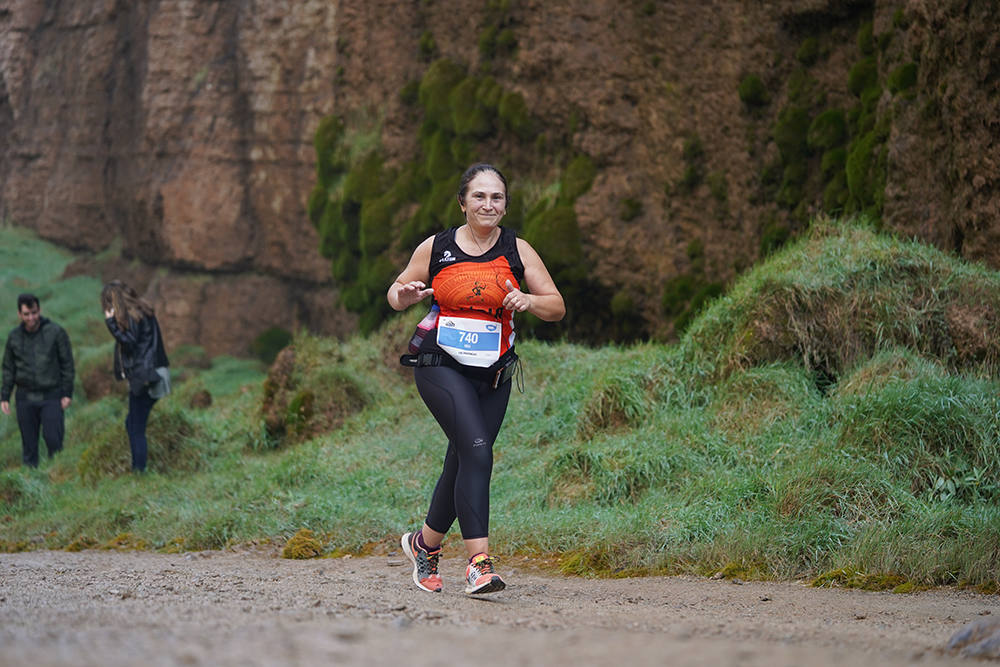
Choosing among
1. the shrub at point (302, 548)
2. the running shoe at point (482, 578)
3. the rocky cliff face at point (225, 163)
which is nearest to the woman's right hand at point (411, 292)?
the running shoe at point (482, 578)

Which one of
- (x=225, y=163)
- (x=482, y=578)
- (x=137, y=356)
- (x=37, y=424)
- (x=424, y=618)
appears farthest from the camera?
(x=225, y=163)

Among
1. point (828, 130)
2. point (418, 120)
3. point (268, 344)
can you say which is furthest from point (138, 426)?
point (268, 344)

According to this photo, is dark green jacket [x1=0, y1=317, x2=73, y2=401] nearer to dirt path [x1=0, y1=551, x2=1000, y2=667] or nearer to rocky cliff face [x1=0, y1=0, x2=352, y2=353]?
dirt path [x1=0, y1=551, x2=1000, y2=667]

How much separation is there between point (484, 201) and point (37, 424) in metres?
8.03

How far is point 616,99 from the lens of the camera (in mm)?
13125

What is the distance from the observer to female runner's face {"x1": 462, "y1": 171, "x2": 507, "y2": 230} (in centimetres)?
532

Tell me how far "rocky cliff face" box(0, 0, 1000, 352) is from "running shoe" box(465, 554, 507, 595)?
554 cm

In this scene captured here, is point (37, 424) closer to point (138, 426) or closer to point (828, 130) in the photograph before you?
point (138, 426)

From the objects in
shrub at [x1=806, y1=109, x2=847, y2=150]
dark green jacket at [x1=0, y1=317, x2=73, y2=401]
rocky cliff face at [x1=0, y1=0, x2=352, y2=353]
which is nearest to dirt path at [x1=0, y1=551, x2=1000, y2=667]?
dark green jacket at [x1=0, y1=317, x2=73, y2=401]

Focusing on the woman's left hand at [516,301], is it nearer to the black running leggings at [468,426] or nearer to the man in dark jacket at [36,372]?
the black running leggings at [468,426]

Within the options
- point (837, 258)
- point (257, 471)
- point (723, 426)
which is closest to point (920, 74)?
point (837, 258)

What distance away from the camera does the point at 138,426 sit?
1027 cm

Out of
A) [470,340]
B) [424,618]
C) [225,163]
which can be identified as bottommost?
[424,618]

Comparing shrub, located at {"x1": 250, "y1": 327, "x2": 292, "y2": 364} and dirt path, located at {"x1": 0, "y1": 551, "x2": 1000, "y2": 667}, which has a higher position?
dirt path, located at {"x1": 0, "y1": 551, "x2": 1000, "y2": 667}
